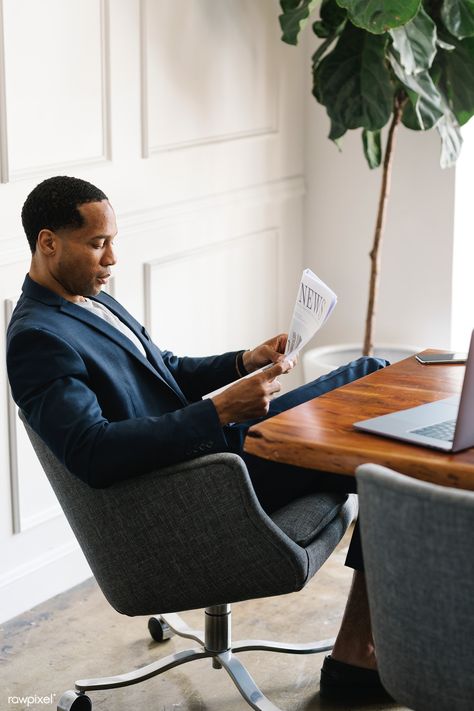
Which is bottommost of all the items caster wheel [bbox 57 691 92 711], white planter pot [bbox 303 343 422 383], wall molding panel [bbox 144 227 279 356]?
caster wheel [bbox 57 691 92 711]

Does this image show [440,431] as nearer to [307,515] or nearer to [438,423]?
[438,423]

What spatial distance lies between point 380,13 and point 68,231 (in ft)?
4.03

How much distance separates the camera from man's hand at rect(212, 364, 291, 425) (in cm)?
194

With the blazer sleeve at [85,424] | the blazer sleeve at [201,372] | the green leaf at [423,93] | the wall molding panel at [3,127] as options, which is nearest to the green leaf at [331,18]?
the green leaf at [423,93]

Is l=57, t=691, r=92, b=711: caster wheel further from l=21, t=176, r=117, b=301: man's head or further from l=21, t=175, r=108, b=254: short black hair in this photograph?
l=21, t=175, r=108, b=254: short black hair

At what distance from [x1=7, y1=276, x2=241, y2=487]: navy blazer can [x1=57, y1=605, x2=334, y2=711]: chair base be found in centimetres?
53

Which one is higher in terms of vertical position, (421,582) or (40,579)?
(421,582)

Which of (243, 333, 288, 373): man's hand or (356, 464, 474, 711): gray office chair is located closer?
(356, 464, 474, 711): gray office chair

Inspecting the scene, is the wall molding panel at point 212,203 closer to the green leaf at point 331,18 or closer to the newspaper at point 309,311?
the green leaf at point 331,18

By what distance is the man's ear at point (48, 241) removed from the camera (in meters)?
2.07

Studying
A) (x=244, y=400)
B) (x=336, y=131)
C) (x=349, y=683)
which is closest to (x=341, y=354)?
(x=336, y=131)

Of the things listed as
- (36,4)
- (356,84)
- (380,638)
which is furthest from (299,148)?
(380,638)
